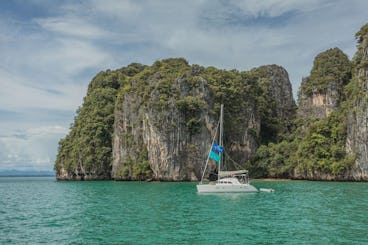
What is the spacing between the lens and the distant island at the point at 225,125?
210 ft

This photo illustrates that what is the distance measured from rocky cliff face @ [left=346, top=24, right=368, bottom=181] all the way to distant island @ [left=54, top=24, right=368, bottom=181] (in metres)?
0.15

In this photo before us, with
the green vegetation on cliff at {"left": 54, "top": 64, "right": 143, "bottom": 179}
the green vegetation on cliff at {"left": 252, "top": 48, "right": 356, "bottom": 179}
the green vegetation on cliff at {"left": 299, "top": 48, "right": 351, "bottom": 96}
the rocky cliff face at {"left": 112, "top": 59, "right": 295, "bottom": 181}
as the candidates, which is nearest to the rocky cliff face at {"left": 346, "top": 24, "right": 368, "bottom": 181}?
the green vegetation on cliff at {"left": 252, "top": 48, "right": 356, "bottom": 179}

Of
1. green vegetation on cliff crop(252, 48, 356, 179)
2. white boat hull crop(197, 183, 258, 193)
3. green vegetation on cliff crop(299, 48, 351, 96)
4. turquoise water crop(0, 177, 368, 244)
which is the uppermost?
green vegetation on cliff crop(299, 48, 351, 96)

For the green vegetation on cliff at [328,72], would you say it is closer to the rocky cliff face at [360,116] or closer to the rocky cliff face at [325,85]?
the rocky cliff face at [325,85]

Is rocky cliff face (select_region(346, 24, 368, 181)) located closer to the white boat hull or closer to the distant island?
the distant island

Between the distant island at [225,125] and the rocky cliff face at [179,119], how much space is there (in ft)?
0.57

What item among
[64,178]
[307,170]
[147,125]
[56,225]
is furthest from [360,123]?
[64,178]

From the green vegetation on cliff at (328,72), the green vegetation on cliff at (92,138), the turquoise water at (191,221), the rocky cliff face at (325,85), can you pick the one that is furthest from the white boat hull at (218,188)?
the green vegetation on cliff at (328,72)

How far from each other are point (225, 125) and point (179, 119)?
10518 millimetres

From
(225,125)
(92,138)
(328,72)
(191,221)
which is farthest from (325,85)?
(191,221)

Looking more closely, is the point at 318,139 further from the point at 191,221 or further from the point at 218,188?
the point at 191,221

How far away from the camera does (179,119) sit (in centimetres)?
6581

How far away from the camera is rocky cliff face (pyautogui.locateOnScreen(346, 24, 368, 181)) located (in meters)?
58.6

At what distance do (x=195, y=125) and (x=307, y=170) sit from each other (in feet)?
65.9
